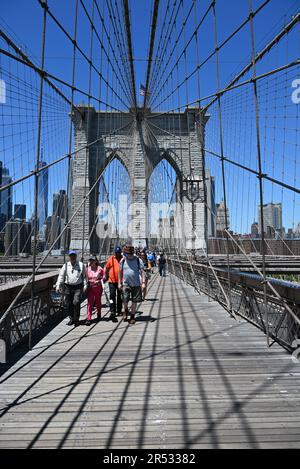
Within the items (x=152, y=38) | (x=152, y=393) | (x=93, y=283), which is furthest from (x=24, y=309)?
(x=152, y=38)

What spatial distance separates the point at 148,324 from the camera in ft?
14.9

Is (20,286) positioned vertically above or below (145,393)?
above

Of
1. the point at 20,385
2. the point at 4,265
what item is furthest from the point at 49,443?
the point at 4,265

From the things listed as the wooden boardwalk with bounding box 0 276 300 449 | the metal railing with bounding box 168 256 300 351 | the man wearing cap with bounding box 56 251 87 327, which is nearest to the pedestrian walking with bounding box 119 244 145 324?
the man wearing cap with bounding box 56 251 87 327

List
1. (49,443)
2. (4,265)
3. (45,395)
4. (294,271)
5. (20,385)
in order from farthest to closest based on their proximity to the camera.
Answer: (4,265) < (294,271) < (20,385) < (45,395) < (49,443)

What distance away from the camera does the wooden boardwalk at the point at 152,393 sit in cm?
178

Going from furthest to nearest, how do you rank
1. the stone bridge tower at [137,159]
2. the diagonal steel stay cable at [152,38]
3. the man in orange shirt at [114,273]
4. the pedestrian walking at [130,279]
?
the stone bridge tower at [137,159] → the diagonal steel stay cable at [152,38] → the man in orange shirt at [114,273] → the pedestrian walking at [130,279]

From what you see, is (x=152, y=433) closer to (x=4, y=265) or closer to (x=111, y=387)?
(x=111, y=387)

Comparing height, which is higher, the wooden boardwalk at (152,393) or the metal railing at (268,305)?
the metal railing at (268,305)

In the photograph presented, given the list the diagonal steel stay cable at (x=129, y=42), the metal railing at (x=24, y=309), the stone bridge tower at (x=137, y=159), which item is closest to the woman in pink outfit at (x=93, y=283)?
the metal railing at (x=24, y=309)

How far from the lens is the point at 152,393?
2.31 meters

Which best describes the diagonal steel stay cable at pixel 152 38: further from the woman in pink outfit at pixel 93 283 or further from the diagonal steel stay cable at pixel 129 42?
the woman in pink outfit at pixel 93 283

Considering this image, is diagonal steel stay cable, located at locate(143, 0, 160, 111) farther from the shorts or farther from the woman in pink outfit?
→ the shorts

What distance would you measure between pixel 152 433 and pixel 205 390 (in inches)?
24.7
